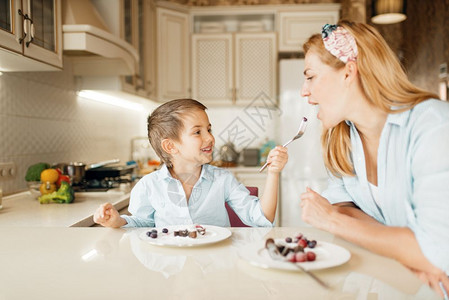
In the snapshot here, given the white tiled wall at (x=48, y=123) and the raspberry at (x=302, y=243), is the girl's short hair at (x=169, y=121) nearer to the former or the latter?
the raspberry at (x=302, y=243)

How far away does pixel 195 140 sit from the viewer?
153 centimetres

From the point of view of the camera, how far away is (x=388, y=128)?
1085mm

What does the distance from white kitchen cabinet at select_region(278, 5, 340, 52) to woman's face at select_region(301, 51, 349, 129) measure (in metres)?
3.09

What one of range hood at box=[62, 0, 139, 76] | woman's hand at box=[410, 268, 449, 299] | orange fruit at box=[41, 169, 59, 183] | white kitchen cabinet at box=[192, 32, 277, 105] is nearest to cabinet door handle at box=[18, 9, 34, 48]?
range hood at box=[62, 0, 139, 76]

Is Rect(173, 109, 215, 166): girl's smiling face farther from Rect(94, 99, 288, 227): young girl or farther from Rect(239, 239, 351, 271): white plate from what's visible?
Rect(239, 239, 351, 271): white plate

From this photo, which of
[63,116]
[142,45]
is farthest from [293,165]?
[63,116]

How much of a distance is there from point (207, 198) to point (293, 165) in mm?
2450

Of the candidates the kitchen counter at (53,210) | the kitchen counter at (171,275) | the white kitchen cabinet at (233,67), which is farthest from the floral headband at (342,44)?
the white kitchen cabinet at (233,67)

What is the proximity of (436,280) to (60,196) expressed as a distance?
168 cm

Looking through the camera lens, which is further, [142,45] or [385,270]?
[142,45]

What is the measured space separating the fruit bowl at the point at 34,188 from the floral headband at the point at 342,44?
1656 mm

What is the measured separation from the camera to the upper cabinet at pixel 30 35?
5.32 feet

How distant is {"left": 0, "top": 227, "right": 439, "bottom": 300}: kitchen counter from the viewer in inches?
26.7

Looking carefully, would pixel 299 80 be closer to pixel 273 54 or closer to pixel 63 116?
pixel 273 54
